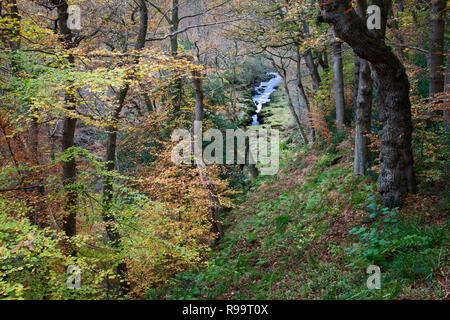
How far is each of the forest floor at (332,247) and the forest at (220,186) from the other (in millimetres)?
37

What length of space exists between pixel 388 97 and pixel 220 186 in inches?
307

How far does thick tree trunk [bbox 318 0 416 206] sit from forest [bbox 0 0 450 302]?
0.9 inches

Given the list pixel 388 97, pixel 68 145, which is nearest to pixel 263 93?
pixel 68 145

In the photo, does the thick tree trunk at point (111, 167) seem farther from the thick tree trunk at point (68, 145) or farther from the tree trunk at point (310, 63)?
the tree trunk at point (310, 63)

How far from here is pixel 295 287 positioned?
17.0 feet

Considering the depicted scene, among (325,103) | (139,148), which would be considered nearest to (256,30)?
(325,103)

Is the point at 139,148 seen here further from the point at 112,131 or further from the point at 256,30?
the point at 256,30

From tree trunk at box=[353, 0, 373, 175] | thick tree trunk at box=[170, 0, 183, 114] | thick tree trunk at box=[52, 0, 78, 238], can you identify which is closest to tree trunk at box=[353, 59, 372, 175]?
tree trunk at box=[353, 0, 373, 175]

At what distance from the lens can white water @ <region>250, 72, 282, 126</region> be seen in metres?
28.4

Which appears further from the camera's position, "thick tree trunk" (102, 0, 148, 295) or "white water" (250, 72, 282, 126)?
"white water" (250, 72, 282, 126)

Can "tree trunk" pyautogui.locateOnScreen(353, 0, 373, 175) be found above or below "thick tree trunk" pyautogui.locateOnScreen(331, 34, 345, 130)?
below

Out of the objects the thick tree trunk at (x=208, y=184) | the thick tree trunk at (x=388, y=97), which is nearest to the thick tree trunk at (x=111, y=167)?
the thick tree trunk at (x=208, y=184)

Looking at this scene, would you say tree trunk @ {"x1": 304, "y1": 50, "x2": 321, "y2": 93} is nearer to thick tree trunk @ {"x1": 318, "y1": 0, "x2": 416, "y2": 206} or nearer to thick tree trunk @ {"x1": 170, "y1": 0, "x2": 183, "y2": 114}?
thick tree trunk @ {"x1": 170, "y1": 0, "x2": 183, "y2": 114}

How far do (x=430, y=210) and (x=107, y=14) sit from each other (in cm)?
1225
